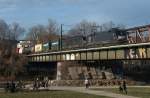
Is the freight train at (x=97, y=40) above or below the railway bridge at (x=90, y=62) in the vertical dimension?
above

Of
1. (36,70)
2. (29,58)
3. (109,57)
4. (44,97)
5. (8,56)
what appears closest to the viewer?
(44,97)

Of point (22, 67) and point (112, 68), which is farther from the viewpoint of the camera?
point (22, 67)

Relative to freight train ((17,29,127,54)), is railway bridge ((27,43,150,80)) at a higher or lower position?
lower

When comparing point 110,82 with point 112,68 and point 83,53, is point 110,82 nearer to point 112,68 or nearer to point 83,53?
point 83,53

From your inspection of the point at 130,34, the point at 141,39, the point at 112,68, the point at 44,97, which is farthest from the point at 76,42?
the point at 44,97

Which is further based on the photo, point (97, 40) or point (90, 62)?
point (90, 62)

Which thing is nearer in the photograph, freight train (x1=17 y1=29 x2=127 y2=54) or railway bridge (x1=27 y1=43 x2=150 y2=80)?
railway bridge (x1=27 y1=43 x2=150 y2=80)

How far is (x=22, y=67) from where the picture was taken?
10969cm

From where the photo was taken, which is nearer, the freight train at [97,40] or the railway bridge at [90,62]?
the railway bridge at [90,62]

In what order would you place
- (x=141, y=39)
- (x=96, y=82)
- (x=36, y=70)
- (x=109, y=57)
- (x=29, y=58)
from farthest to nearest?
1. (x=36, y=70)
2. (x=29, y=58)
3. (x=96, y=82)
4. (x=109, y=57)
5. (x=141, y=39)

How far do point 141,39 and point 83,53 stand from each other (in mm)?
18184

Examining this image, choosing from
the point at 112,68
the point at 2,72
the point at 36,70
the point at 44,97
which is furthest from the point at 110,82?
the point at 36,70

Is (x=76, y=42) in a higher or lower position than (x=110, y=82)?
higher

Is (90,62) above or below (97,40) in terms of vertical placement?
below
